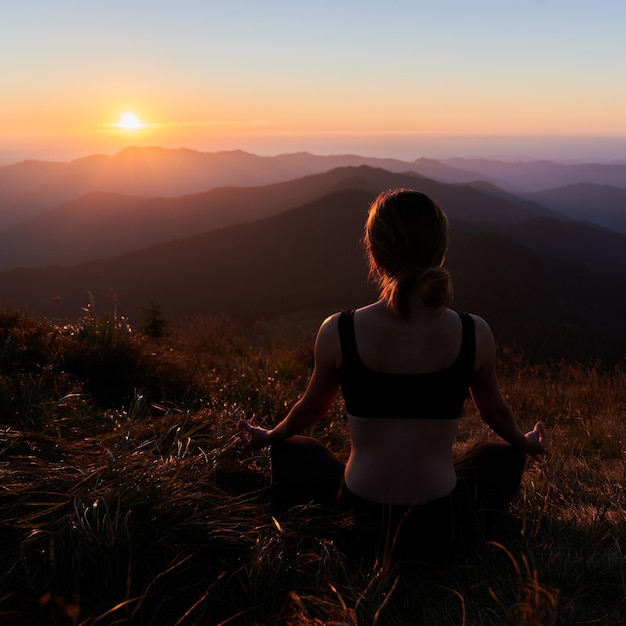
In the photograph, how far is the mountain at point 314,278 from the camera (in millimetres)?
76500

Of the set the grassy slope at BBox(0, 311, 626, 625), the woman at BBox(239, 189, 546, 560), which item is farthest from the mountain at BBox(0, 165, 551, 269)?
the woman at BBox(239, 189, 546, 560)

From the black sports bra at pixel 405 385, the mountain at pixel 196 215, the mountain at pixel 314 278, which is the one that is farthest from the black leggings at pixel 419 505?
the mountain at pixel 196 215

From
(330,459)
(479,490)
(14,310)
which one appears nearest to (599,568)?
(479,490)

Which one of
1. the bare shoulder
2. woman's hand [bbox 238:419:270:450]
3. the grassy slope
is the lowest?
the grassy slope

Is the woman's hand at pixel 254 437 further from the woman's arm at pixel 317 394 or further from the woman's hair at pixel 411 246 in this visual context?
the woman's hair at pixel 411 246

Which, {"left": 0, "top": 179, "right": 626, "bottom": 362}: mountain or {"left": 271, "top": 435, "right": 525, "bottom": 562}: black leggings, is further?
{"left": 0, "top": 179, "right": 626, "bottom": 362}: mountain

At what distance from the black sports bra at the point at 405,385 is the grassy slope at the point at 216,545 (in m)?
0.56

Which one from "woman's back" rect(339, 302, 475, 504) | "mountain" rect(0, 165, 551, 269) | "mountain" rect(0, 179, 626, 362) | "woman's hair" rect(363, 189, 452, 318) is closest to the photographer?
"woman's hair" rect(363, 189, 452, 318)

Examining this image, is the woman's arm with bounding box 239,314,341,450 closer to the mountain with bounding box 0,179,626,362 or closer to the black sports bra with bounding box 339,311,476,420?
the black sports bra with bounding box 339,311,476,420

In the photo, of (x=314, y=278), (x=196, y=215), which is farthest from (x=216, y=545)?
(x=196, y=215)

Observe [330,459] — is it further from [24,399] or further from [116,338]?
[116,338]

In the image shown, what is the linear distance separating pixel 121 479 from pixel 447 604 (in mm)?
1362

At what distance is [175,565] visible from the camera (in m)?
1.89

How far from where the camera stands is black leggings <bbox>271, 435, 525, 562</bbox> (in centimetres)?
224
